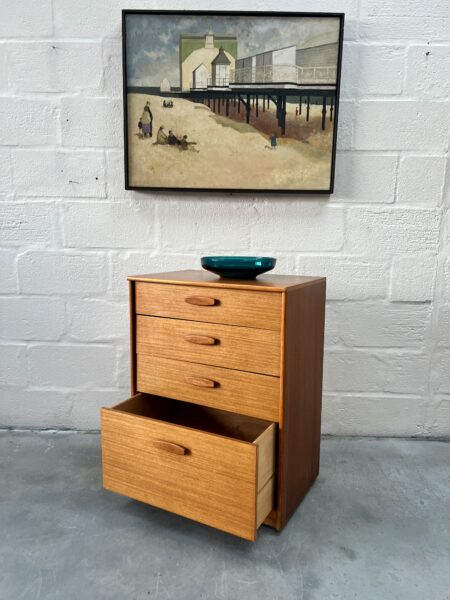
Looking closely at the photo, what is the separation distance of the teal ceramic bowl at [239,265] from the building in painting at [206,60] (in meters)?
0.67

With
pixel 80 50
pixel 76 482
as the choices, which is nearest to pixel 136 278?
pixel 76 482

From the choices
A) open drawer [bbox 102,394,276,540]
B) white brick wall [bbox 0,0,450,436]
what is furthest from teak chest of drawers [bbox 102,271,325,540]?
white brick wall [bbox 0,0,450,436]

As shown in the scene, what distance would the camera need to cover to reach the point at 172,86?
1.46 m

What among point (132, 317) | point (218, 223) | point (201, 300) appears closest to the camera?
point (201, 300)

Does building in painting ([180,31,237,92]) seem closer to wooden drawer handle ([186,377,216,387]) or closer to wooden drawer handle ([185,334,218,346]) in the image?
wooden drawer handle ([185,334,218,346])

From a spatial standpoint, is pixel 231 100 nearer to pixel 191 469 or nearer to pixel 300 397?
pixel 300 397

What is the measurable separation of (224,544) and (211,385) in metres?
0.39

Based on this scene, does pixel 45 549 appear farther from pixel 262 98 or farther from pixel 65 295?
pixel 262 98

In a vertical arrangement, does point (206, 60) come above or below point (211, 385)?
above

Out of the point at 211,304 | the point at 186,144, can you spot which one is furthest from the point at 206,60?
the point at 211,304

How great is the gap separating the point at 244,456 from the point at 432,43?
1.44m

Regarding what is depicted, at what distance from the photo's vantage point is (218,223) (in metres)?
1.56

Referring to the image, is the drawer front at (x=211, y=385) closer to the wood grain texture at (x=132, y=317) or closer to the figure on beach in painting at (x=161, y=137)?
the wood grain texture at (x=132, y=317)

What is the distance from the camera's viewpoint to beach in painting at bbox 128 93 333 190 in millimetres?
1462
